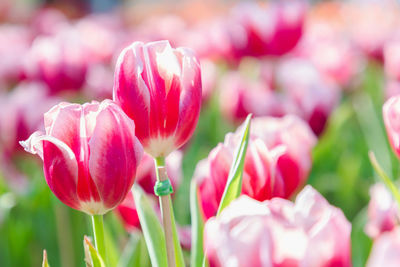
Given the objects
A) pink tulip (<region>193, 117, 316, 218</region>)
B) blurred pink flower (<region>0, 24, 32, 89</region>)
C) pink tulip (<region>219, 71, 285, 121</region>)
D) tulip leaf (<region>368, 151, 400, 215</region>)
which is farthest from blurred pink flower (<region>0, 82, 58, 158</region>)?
tulip leaf (<region>368, 151, 400, 215</region>)

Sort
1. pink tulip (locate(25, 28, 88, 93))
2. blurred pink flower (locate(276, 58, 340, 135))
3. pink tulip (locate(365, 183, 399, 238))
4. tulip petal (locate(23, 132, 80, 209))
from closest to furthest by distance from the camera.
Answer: tulip petal (locate(23, 132, 80, 209)) < pink tulip (locate(365, 183, 399, 238)) < blurred pink flower (locate(276, 58, 340, 135)) < pink tulip (locate(25, 28, 88, 93))

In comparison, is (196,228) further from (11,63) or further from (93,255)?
(11,63)

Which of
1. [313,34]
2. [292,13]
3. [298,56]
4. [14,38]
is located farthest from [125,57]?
[14,38]

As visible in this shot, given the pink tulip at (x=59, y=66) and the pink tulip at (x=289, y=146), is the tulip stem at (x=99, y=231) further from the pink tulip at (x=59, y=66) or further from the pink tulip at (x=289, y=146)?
the pink tulip at (x=59, y=66)

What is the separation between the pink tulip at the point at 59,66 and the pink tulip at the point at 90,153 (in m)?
0.86

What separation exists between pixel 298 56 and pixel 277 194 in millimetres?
1427

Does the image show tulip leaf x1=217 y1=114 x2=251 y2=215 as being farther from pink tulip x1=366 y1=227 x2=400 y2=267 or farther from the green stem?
pink tulip x1=366 y1=227 x2=400 y2=267

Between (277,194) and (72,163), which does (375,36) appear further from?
(72,163)

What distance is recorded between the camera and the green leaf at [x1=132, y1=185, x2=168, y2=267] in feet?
1.43

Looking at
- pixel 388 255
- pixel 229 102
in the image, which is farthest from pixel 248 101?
pixel 388 255

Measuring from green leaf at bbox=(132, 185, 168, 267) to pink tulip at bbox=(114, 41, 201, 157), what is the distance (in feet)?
0.13

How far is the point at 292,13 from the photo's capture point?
137 cm

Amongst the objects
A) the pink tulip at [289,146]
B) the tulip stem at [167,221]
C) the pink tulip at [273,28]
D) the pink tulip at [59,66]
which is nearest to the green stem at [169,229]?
the tulip stem at [167,221]

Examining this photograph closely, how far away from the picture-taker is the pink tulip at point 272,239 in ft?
1.06
